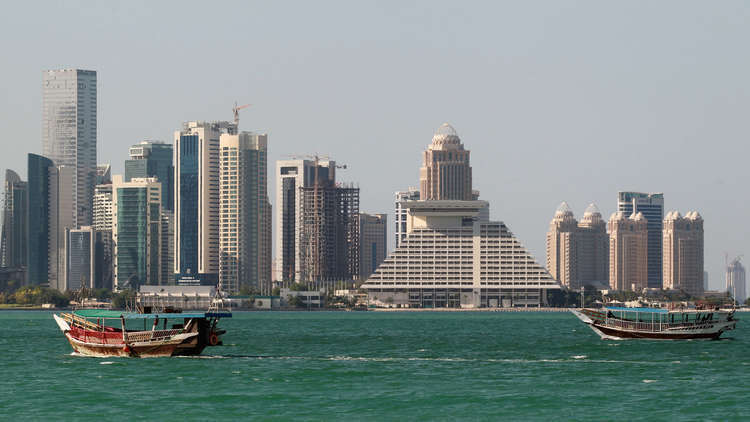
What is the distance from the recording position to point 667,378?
354 ft

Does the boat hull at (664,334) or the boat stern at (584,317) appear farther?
the boat stern at (584,317)

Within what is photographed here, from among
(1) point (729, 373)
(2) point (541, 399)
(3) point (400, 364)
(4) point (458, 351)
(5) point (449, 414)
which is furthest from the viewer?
(4) point (458, 351)

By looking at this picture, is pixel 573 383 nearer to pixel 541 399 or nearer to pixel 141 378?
pixel 541 399

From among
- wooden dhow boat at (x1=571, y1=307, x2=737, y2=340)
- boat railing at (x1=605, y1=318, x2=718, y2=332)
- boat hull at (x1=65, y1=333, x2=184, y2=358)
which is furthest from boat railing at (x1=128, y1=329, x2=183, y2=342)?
boat railing at (x1=605, y1=318, x2=718, y2=332)

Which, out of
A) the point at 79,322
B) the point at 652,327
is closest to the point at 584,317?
the point at 652,327

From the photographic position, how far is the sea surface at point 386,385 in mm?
86625

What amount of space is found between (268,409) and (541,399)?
19.5 metres

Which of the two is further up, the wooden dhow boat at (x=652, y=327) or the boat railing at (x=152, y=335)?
the boat railing at (x=152, y=335)

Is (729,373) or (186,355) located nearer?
(729,373)

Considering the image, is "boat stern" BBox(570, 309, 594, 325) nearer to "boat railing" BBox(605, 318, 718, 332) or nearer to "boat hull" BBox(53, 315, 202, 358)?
"boat railing" BBox(605, 318, 718, 332)

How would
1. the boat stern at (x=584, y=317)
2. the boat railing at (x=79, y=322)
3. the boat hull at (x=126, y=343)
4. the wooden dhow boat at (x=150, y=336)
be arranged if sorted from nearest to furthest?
the wooden dhow boat at (x=150, y=336)
the boat hull at (x=126, y=343)
the boat railing at (x=79, y=322)
the boat stern at (x=584, y=317)

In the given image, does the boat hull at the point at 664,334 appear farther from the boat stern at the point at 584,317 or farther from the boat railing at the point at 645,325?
the boat stern at the point at 584,317

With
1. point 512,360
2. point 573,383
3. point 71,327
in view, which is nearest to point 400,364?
point 512,360

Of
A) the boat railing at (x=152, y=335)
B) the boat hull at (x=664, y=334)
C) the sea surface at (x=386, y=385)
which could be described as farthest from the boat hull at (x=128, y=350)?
the boat hull at (x=664, y=334)
